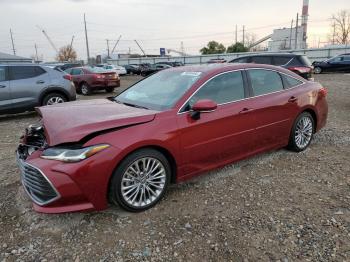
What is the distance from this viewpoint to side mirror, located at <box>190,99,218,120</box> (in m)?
3.78

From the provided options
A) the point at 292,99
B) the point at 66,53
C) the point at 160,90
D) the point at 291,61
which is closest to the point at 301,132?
the point at 292,99

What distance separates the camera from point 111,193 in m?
3.41

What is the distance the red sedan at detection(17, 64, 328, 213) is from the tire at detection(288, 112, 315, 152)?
3cm

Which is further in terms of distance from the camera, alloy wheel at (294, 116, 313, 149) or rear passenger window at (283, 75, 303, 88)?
alloy wheel at (294, 116, 313, 149)

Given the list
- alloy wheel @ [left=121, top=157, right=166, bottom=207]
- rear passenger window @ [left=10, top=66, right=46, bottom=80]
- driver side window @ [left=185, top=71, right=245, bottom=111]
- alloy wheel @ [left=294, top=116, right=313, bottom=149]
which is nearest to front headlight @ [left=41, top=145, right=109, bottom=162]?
alloy wheel @ [left=121, top=157, right=166, bottom=207]

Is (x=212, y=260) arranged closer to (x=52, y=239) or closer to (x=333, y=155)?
(x=52, y=239)

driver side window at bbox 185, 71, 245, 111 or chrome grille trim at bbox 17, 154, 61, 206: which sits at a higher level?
driver side window at bbox 185, 71, 245, 111

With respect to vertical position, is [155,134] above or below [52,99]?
above

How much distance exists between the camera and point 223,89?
4355mm

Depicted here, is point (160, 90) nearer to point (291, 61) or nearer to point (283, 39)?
point (291, 61)

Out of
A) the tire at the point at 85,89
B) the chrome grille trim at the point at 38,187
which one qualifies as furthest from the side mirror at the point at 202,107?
the tire at the point at 85,89

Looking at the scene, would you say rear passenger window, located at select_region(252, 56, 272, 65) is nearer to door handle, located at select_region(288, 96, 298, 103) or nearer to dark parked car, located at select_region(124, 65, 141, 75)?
door handle, located at select_region(288, 96, 298, 103)

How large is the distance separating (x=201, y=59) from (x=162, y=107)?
4778cm

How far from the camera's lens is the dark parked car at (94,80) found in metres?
15.4
